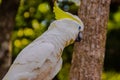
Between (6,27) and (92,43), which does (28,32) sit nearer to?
(6,27)

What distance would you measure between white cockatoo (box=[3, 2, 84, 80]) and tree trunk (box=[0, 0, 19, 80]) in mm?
3276

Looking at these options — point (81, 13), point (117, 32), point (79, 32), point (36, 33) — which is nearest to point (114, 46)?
point (117, 32)

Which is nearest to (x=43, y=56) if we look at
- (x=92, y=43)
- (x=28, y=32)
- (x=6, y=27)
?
(x=92, y=43)

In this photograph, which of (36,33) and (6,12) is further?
(36,33)

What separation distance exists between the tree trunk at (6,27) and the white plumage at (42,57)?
10.8 ft

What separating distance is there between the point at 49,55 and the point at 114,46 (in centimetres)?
388

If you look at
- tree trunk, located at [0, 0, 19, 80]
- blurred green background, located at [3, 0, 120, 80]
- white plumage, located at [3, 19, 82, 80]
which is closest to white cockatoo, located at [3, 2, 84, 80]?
white plumage, located at [3, 19, 82, 80]

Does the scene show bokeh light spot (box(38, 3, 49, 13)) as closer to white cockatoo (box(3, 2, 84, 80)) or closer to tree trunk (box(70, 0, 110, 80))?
tree trunk (box(70, 0, 110, 80))

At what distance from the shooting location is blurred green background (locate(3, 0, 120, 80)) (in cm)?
579

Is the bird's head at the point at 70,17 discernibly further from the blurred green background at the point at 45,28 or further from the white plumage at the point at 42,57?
the blurred green background at the point at 45,28

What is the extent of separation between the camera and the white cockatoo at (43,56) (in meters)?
2.06

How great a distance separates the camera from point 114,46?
5910mm

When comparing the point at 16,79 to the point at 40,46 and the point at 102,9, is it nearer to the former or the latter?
the point at 40,46

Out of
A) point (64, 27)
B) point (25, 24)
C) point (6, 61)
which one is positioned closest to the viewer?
point (64, 27)
